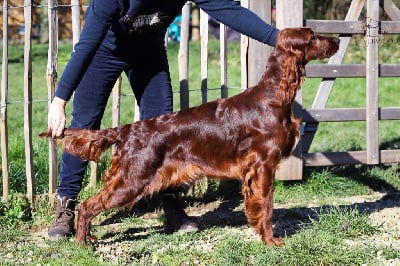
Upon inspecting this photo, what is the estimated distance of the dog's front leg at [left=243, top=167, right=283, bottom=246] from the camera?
158 inches

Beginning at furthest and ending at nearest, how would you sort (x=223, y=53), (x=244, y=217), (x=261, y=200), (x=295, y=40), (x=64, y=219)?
(x=223, y=53), (x=244, y=217), (x=64, y=219), (x=261, y=200), (x=295, y=40)

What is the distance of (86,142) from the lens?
3955 mm

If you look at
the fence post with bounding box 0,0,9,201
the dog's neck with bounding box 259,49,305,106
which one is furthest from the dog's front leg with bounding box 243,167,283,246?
the fence post with bounding box 0,0,9,201

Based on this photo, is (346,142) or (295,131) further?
(346,142)

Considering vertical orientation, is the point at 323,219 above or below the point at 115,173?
below

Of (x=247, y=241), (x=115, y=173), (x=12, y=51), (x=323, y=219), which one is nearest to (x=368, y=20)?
(x=323, y=219)

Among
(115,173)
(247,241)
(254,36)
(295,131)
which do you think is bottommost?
(247,241)

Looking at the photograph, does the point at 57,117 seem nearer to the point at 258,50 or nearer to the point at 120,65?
the point at 120,65

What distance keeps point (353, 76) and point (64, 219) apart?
100 inches

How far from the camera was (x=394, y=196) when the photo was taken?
5.35 meters

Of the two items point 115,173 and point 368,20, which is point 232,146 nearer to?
point 115,173

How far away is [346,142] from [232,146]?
316cm

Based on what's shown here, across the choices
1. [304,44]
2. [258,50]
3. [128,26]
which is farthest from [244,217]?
[128,26]

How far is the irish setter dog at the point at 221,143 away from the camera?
3.96m
